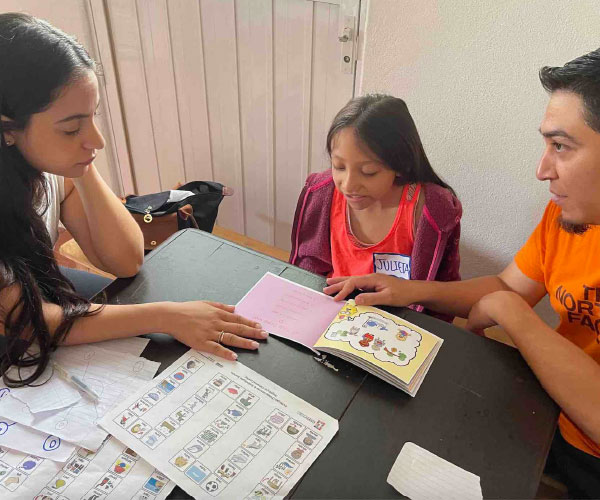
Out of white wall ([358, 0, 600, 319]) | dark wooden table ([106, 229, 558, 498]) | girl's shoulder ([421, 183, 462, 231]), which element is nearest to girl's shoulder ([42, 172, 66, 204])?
dark wooden table ([106, 229, 558, 498])

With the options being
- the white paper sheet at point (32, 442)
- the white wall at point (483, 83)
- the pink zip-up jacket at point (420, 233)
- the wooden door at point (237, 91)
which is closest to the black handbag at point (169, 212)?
the wooden door at point (237, 91)

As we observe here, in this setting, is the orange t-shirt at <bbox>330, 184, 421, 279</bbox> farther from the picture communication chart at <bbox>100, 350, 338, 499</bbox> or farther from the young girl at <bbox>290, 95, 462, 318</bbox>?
the picture communication chart at <bbox>100, 350, 338, 499</bbox>

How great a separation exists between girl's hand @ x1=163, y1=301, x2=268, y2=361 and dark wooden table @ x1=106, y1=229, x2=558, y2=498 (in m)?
0.02

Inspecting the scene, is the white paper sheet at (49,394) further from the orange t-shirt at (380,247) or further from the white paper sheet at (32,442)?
the orange t-shirt at (380,247)

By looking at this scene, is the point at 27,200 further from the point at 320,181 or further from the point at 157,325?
the point at 320,181

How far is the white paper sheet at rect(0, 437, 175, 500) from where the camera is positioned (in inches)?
26.3

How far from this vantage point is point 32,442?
2.39ft

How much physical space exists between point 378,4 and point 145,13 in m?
1.07

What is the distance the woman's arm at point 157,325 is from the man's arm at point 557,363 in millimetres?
469

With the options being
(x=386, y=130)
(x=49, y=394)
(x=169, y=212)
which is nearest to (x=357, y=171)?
(x=386, y=130)

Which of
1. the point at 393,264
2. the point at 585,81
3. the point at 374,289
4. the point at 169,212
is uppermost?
the point at 585,81

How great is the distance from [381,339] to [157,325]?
16.4 inches

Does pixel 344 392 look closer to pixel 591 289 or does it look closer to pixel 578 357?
pixel 578 357

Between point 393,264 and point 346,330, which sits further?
point 393,264
